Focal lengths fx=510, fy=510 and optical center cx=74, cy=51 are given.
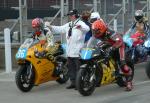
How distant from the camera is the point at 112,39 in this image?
9734 millimetres

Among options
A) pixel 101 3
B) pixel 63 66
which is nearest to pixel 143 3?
pixel 101 3

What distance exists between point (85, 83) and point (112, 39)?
104 cm

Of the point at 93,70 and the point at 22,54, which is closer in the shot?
the point at 93,70

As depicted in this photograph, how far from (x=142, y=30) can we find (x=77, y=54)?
8.52ft

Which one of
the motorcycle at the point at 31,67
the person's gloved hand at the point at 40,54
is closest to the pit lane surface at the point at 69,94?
the motorcycle at the point at 31,67

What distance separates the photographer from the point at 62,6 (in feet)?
47.5

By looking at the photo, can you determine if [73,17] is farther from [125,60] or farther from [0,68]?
[0,68]

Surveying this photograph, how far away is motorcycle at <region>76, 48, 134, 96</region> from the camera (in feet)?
30.7

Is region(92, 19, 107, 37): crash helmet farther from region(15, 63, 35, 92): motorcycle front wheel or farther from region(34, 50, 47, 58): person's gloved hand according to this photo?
region(15, 63, 35, 92): motorcycle front wheel

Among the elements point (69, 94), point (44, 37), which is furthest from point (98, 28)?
point (69, 94)

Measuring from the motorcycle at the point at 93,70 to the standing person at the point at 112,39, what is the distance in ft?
0.69

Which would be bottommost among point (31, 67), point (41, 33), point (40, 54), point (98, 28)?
point (31, 67)

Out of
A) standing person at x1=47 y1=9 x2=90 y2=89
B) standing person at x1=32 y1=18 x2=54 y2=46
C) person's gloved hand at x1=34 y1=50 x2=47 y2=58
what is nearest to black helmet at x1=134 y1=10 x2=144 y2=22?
standing person at x1=47 y1=9 x2=90 y2=89

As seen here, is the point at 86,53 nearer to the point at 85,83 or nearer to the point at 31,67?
the point at 85,83
